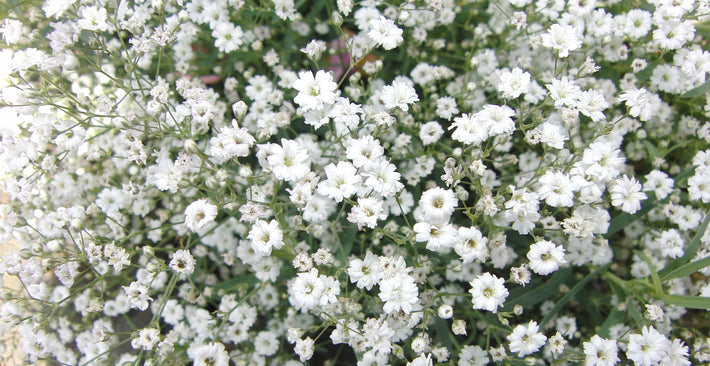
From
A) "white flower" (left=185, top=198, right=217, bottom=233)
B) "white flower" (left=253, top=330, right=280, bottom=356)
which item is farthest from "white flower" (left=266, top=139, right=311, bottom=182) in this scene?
"white flower" (left=253, top=330, right=280, bottom=356)

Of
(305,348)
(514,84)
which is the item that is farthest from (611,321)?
(305,348)

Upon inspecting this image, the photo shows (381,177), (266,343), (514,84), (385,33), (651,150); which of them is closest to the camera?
(381,177)

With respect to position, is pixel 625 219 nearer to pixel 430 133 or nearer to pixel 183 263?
pixel 430 133

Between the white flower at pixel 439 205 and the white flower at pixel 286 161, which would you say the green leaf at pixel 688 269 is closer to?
the white flower at pixel 439 205

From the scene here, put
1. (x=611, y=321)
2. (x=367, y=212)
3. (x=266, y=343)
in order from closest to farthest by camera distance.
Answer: (x=367, y=212), (x=611, y=321), (x=266, y=343)

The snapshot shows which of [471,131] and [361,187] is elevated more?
[471,131]

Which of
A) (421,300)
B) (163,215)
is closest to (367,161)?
(421,300)

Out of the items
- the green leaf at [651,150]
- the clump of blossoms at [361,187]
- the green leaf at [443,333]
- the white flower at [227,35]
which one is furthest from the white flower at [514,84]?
the white flower at [227,35]
